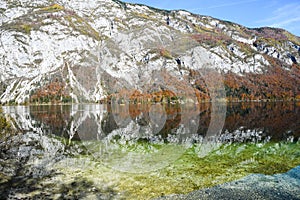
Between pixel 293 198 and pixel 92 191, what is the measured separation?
9888 millimetres

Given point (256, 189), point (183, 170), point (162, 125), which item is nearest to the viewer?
point (256, 189)

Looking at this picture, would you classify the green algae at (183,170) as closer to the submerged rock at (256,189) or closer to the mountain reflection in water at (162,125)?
the submerged rock at (256,189)

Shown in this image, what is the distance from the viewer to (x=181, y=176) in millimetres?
16078

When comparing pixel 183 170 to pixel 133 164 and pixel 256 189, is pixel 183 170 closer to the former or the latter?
pixel 133 164

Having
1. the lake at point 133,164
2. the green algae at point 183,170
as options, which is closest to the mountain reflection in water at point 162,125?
the lake at point 133,164

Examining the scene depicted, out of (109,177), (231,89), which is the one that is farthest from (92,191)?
(231,89)

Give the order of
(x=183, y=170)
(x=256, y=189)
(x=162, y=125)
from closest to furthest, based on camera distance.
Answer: (x=256, y=189) < (x=183, y=170) < (x=162, y=125)

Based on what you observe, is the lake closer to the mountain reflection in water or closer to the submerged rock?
the submerged rock

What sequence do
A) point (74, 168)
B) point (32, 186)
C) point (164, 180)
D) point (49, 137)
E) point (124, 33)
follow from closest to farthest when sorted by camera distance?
1. point (32, 186)
2. point (164, 180)
3. point (74, 168)
4. point (124, 33)
5. point (49, 137)

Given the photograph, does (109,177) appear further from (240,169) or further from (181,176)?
(240,169)

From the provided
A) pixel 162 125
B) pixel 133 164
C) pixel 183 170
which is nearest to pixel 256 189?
pixel 183 170

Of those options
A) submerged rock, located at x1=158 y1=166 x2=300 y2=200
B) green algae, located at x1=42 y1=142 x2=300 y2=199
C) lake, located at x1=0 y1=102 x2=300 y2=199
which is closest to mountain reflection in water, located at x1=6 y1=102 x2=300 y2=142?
lake, located at x1=0 y1=102 x2=300 y2=199

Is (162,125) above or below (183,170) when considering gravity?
above

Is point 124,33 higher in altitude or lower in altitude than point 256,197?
higher
